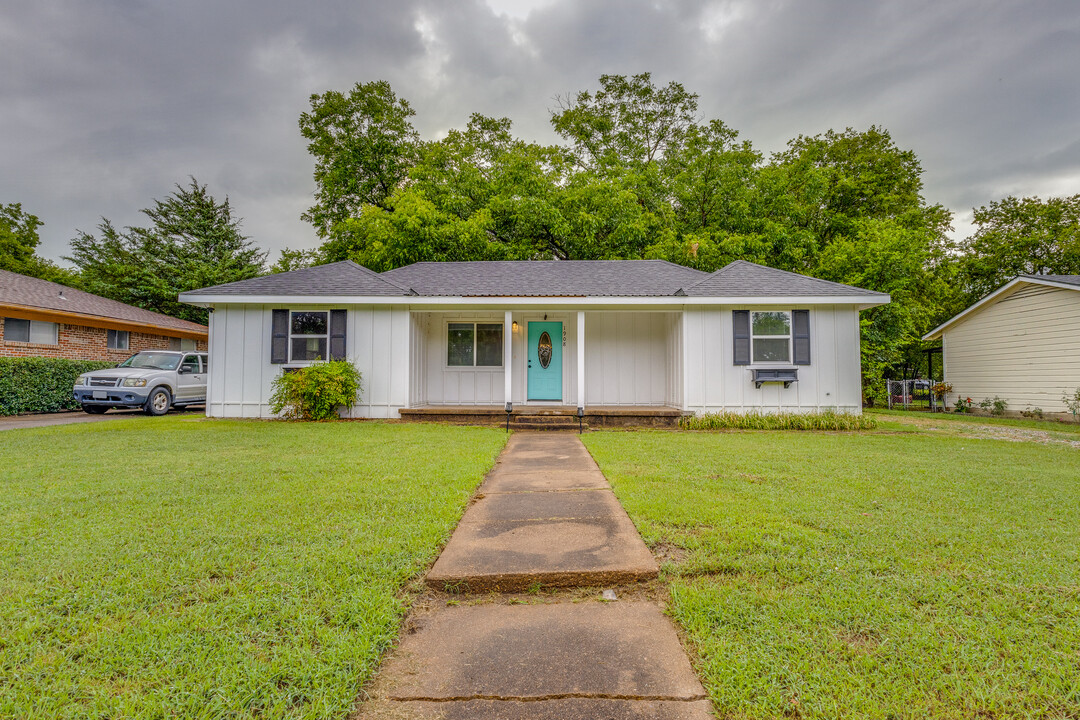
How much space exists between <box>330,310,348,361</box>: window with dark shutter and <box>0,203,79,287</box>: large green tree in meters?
19.5

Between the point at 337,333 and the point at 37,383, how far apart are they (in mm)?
7779

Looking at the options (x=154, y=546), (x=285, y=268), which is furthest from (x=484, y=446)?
(x=285, y=268)

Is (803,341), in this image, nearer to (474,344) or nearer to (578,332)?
(578,332)

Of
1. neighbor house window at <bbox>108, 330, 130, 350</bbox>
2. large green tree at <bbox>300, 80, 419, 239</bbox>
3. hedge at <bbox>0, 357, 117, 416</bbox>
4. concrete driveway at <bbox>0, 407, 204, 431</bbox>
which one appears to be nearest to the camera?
concrete driveway at <bbox>0, 407, 204, 431</bbox>

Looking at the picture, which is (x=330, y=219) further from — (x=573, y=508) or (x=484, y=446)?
(x=573, y=508)

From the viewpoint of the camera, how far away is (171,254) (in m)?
20.8

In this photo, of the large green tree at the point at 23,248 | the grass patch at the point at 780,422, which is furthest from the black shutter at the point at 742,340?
the large green tree at the point at 23,248

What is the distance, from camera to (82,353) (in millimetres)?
13008

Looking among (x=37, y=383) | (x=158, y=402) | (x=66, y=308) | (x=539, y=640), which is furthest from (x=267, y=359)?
(x=539, y=640)

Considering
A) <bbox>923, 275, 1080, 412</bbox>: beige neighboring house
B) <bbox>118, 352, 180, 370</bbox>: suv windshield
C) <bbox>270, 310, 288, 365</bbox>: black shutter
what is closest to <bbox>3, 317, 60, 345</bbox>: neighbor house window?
<bbox>118, 352, 180, 370</bbox>: suv windshield

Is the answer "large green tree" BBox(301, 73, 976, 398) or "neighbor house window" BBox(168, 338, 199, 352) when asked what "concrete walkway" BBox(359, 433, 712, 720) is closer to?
"large green tree" BBox(301, 73, 976, 398)

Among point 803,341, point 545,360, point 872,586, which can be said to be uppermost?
point 803,341

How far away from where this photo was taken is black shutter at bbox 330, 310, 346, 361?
955 cm

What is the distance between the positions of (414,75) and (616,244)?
30.5ft
